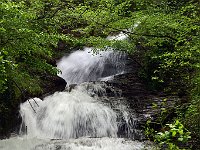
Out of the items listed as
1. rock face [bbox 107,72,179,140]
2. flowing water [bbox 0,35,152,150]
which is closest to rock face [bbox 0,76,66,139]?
flowing water [bbox 0,35,152,150]

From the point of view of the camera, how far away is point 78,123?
9859 millimetres

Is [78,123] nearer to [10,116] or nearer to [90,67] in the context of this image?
[10,116]

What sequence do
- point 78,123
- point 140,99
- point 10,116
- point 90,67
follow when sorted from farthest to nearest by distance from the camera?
point 90,67, point 140,99, point 78,123, point 10,116

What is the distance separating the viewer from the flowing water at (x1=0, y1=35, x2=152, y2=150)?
27.1 ft

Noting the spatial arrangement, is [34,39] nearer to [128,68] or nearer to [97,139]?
[97,139]

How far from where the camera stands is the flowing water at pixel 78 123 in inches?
325

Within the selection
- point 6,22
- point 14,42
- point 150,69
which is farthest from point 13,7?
point 150,69

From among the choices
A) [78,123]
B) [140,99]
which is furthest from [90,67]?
[78,123]

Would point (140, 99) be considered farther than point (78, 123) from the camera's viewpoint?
Yes

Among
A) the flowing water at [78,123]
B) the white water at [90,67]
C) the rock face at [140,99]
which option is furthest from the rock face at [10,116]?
the white water at [90,67]

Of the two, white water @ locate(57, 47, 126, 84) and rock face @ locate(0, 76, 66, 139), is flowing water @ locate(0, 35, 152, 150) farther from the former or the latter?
white water @ locate(57, 47, 126, 84)

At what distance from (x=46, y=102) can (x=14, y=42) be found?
4758 mm

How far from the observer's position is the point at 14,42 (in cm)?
639

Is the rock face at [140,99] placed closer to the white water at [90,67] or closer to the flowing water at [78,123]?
the flowing water at [78,123]
